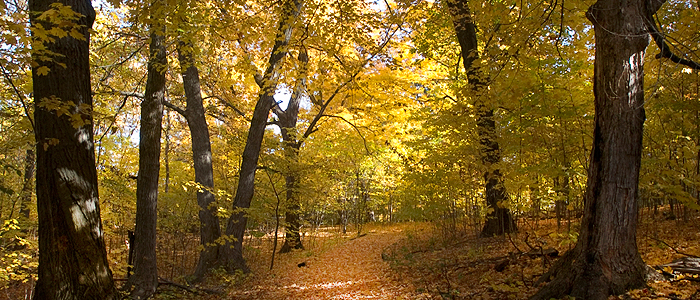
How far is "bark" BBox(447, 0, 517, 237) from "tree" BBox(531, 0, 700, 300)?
2.02 meters

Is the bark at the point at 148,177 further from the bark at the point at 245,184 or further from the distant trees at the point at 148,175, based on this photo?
the bark at the point at 245,184

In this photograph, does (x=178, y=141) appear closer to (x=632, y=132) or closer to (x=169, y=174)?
(x=169, y=174)

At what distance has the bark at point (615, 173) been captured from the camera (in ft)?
11.3

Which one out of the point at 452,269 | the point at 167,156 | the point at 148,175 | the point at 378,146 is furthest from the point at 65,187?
the point at 167,156

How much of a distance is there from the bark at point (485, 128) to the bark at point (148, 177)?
4922mm

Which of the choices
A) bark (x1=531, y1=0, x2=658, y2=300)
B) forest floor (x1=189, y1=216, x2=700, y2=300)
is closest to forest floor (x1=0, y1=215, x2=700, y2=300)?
forest floor (x1=189, y1=216, x2=700, y2=300)

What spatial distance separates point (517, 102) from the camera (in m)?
5.99

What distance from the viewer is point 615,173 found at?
346 centimetres

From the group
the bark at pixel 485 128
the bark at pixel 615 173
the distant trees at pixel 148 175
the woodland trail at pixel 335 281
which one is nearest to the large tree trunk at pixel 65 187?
the distant trees at pixel 148 175

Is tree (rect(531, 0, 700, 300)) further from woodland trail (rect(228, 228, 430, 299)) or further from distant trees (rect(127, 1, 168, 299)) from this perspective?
distant trees (rect(127, 1, 168, 299))

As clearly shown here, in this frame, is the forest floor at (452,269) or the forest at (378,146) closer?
the forest at (378,146)

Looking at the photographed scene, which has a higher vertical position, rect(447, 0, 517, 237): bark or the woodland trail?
rect(447, 0, 517, 237): bark

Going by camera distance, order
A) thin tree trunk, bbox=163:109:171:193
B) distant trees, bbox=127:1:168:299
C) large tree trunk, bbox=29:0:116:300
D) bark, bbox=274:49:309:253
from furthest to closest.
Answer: thin tree trunk, bbox=163:109:171:193 → bark, bbox=274:49:309:253 → distant trees, bbox=127:1:168:299 → large tree trunk, bbox=29:0:116:300

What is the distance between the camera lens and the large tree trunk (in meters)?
3.38
